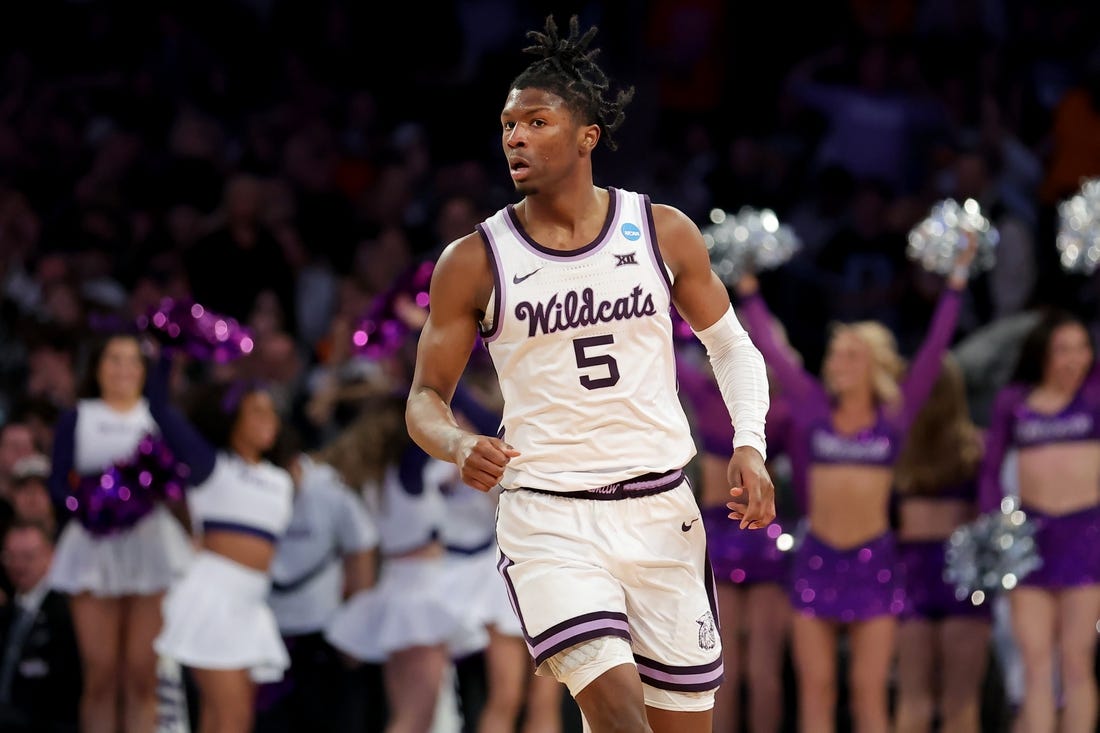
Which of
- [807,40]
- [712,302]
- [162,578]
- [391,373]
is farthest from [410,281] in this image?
[807,40]

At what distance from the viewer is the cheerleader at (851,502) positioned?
7.39 meters

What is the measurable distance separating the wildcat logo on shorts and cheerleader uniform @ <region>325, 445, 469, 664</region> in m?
3.55

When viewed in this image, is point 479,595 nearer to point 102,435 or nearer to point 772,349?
point 772,349

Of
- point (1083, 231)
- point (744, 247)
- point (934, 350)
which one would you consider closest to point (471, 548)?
point (744, 247)

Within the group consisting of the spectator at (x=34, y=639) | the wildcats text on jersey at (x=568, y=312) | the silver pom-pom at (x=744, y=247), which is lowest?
the spectator at (x=34, y=639)

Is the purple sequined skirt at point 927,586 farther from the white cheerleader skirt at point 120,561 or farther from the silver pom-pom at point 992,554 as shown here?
the white cheerleader skirt at point 120,561

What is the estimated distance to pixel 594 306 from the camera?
4309mm

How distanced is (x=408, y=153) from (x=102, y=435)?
3595 mm

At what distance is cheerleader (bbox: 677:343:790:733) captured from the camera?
7.84 metres

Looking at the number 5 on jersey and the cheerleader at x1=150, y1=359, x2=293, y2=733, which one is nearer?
the number 5 on jersey

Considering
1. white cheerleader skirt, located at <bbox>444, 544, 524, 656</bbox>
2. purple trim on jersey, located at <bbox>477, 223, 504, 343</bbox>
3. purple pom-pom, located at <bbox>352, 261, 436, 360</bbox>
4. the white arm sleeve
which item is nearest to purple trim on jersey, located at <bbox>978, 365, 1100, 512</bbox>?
white cheerleader skirt, located at <bbox>444, 544, 524, 656</bbox>

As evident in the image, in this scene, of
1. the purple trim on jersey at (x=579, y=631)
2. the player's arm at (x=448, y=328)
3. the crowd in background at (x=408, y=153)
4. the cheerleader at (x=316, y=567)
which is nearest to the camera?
the purple trim on jersey at (x=579, y=631)

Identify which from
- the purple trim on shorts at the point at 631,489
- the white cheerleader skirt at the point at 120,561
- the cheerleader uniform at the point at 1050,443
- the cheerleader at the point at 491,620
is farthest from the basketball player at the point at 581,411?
the white cheerleader skirt at the point at 120,561

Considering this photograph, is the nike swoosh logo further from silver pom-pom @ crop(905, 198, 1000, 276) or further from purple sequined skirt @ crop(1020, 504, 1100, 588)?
purple sequined skirt @ crop(1020, 504, 1100, 588)
